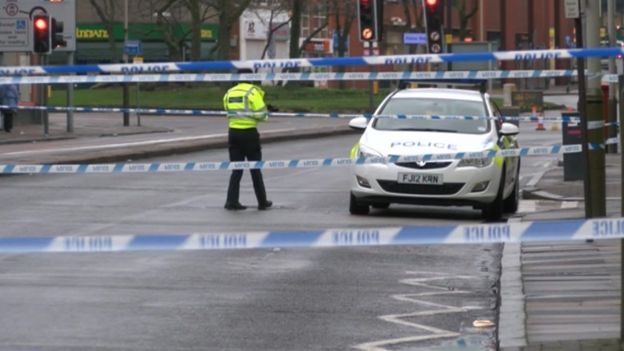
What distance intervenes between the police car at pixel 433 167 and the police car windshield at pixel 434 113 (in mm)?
12

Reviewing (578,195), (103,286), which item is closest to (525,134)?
(578,195)

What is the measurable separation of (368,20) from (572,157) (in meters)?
13.0

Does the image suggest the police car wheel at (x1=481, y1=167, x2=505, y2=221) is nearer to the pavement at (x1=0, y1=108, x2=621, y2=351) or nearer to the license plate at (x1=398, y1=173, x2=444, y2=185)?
the pavement at (x1=0, y1=108, x2=621, y2=351)

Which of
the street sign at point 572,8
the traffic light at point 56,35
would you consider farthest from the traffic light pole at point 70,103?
the street sign at point 572,8

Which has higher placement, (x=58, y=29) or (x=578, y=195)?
(x=58, y=29)

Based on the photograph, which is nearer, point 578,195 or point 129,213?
point 129,213

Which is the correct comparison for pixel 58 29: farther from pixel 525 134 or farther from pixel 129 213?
pixel 129 213

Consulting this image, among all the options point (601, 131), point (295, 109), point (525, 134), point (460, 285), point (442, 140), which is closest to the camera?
point (460, 285)

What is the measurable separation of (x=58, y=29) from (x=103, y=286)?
2353 centimetres

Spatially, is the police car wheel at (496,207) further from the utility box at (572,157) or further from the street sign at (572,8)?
the utility box at (572,157)

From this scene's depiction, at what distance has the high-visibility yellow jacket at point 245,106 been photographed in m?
17.9

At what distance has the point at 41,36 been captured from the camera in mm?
32625

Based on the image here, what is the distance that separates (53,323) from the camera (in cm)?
959

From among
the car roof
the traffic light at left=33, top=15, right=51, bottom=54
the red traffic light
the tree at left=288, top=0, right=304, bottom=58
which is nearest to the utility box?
the car roof
